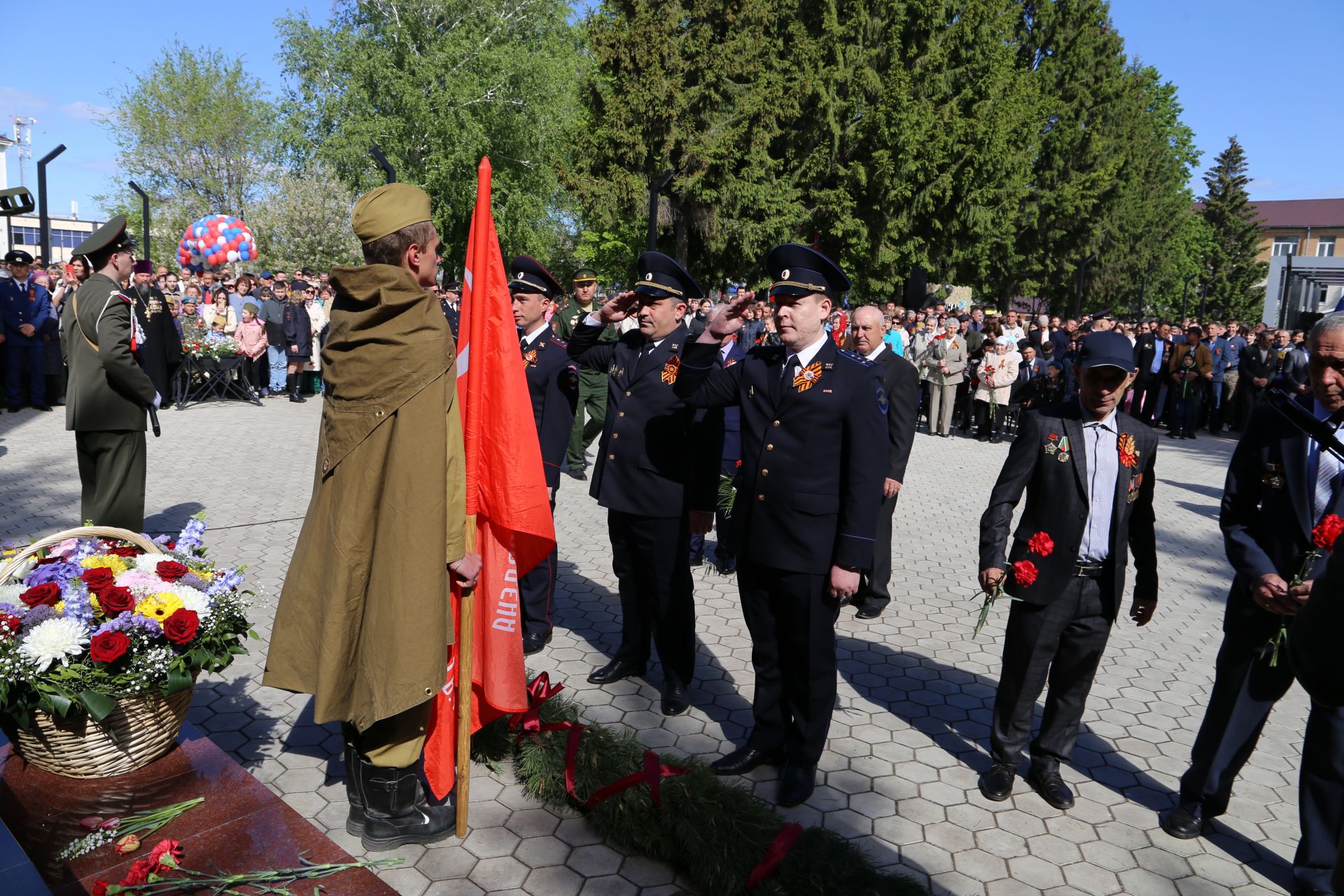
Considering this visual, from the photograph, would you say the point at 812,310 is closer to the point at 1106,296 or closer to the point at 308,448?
the point at 308,448

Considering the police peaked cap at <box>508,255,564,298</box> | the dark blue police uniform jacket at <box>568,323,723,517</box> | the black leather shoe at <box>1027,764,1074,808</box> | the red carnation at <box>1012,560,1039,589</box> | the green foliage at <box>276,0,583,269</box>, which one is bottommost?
the black leather shoe at <box>1027,764,1074,808</box>

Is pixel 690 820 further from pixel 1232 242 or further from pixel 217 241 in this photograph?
pixel 1232 242

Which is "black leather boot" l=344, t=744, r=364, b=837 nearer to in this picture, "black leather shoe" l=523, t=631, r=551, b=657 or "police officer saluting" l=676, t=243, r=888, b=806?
"police officer saluting" l=676, t=243, r=888, b=806

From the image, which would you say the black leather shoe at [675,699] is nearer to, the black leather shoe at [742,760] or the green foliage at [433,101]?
the black leather shoe at [742,760]

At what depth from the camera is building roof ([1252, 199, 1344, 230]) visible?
9350cm

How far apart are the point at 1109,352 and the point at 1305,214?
373 ft

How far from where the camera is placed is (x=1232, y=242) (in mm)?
70125

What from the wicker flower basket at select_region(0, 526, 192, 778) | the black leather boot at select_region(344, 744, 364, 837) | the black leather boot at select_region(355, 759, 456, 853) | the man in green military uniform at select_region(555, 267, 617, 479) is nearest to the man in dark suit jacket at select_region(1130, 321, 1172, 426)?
the man in green military uniform at select_region(555, 267, 617, 479)

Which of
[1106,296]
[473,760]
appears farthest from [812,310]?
[1106,296]

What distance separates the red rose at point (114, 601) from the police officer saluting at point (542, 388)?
7.89ft

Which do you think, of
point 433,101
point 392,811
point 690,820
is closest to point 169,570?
point 392,811

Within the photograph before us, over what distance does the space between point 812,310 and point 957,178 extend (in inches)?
1330

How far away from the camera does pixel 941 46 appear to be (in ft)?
114

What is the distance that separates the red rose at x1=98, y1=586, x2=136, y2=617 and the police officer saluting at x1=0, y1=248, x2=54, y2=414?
1256 cm
